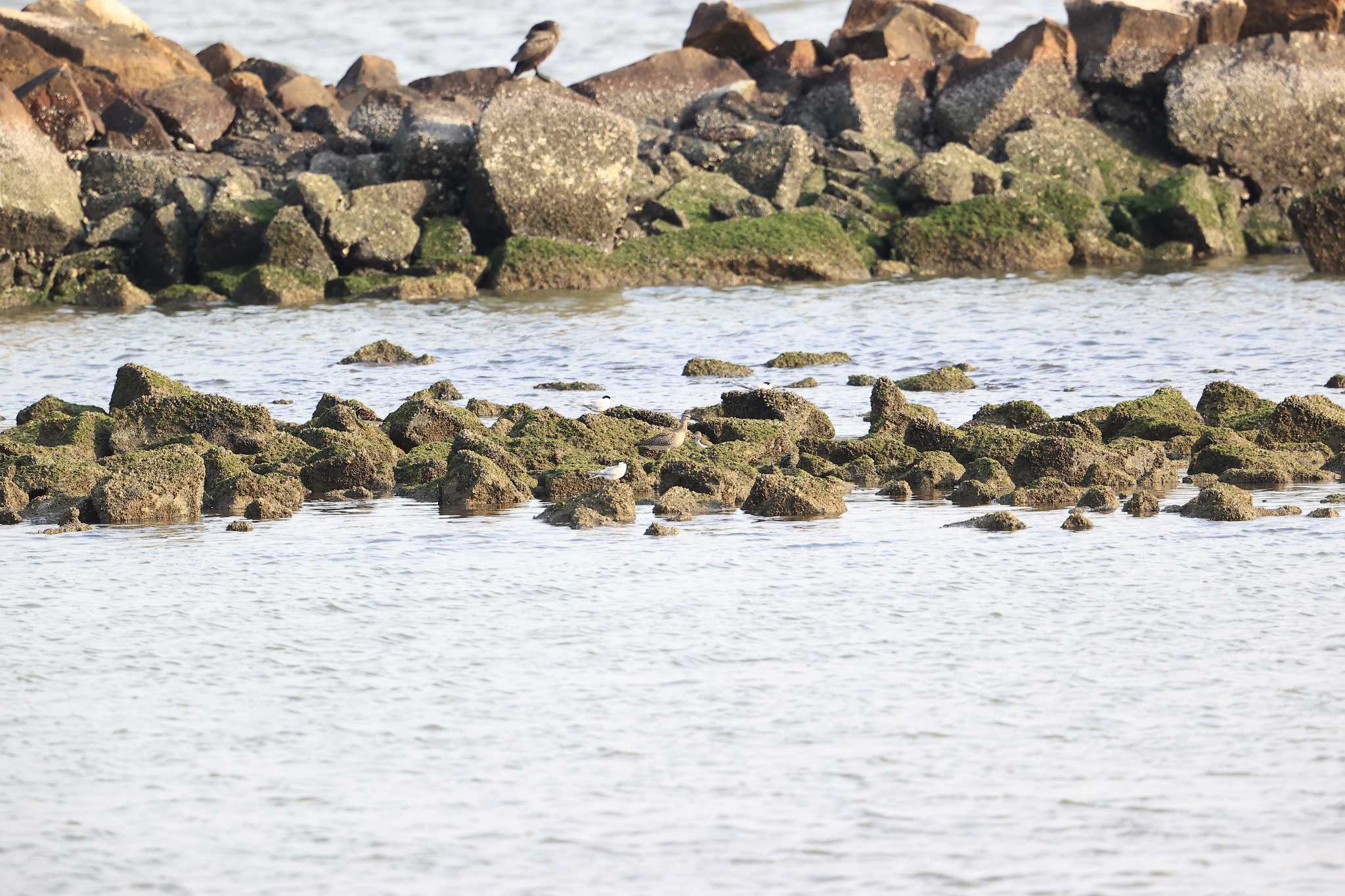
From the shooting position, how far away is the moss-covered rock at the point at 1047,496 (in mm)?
11500

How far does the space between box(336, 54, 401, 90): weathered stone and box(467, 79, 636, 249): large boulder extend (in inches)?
540

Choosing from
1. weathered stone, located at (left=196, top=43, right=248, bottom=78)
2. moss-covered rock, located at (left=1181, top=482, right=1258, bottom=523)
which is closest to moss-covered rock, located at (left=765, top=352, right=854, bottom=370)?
moss-covered rock, located at (left=1181, top=482, right=1258, bottom=523)

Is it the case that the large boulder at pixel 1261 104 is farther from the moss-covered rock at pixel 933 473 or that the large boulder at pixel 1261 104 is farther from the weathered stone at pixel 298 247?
the moss-covered rock at pixel 933 473

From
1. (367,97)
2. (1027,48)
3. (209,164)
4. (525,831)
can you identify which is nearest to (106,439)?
(525,831)

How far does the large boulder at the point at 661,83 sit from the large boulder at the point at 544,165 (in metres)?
8.82

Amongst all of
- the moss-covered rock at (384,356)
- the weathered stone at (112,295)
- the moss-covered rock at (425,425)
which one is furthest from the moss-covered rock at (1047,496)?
the weathered stone at (112,295)

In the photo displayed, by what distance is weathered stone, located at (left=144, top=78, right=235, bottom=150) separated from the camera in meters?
34.2

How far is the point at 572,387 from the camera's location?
17766 mm

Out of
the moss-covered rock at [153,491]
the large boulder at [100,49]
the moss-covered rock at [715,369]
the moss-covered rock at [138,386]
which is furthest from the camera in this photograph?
the large boulder at [100,49]

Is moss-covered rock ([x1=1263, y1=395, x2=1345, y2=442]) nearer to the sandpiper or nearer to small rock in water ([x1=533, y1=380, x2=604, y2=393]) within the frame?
the sandpiper

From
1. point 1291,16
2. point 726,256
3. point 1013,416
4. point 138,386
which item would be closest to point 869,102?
point 726,256

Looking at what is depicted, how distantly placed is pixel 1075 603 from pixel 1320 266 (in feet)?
68.8

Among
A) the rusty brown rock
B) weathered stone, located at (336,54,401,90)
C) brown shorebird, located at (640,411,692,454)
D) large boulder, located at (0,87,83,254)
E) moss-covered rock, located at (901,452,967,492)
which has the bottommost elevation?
moss-covered rock, located at (901,452,967,492)

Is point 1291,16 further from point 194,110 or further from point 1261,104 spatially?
point 194,110
